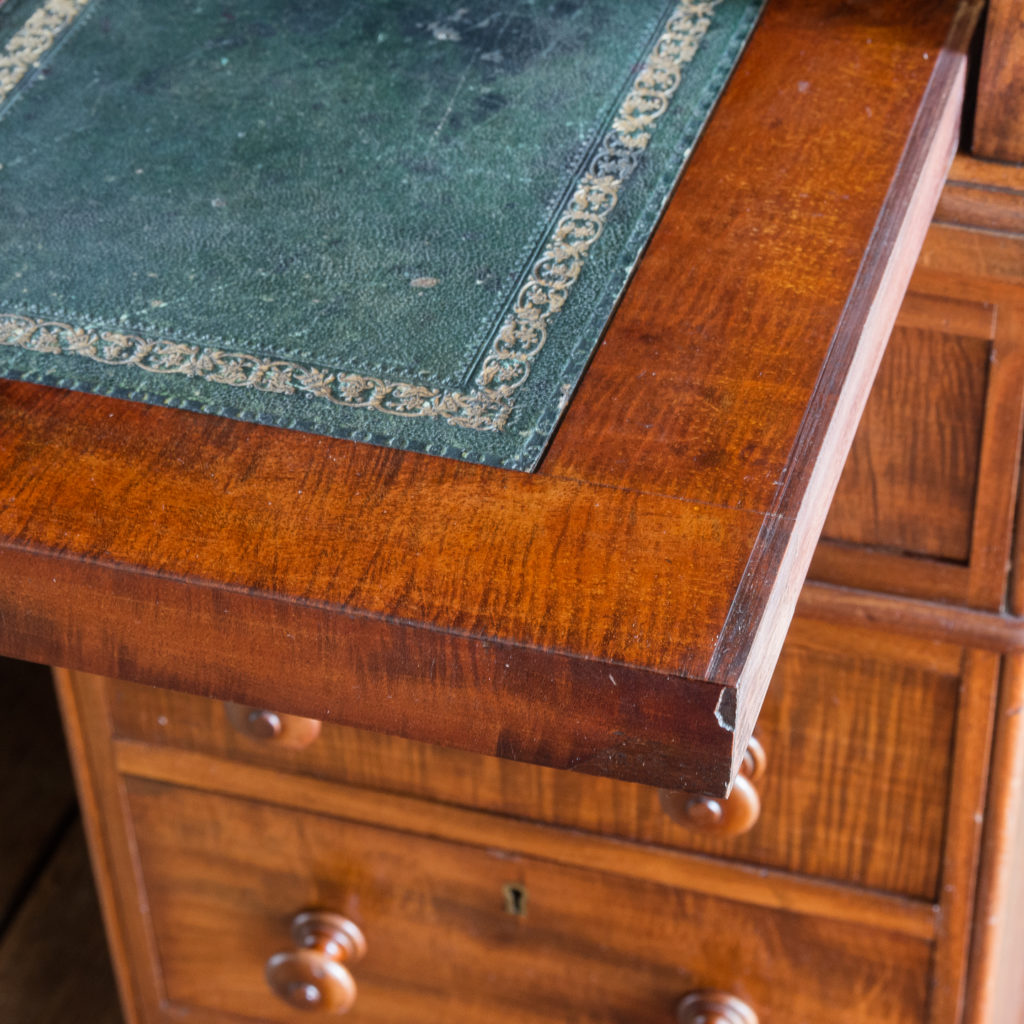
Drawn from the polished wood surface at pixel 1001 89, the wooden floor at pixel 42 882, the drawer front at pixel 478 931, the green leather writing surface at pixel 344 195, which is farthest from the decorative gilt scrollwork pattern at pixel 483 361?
the wooden floor at pixel 42 882

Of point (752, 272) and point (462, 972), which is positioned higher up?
point (752, 272)

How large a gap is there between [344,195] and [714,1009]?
55cm

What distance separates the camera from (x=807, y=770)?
32.3 inches

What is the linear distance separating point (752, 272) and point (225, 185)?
223 mm

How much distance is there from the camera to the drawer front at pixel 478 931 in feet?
2.78

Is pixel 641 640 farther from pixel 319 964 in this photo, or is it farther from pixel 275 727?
pixel 319 964

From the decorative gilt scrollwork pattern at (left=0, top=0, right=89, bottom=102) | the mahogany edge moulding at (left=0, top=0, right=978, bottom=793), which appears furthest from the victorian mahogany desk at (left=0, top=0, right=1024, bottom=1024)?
the decorative gilt scrollwork pattern at (left=0, top=0, right=89, bottom=102)

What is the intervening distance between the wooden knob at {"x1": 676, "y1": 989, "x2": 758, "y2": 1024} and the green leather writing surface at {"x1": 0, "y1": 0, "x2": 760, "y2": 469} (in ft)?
1.69

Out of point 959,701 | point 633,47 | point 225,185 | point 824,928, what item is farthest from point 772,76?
point 824,928

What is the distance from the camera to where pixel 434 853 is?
2.85 ft

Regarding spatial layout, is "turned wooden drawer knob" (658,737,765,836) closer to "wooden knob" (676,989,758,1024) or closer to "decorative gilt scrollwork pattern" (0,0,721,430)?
"wooden knob" (676,989,758,1024)

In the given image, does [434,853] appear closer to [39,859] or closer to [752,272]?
[752,272]

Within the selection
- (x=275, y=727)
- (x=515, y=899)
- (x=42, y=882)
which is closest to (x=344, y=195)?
(x=275, y=727)

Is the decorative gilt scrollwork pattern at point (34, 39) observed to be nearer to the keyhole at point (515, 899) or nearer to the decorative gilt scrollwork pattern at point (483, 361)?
the decorative gilt scrollwork pattern at point (483, 361)
